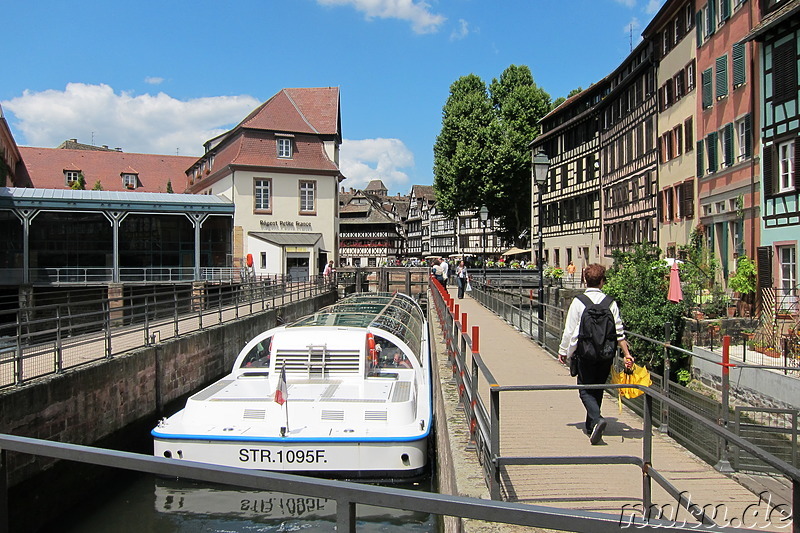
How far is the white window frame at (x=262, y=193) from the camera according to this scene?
1692 inches

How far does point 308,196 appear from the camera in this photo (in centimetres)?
4425

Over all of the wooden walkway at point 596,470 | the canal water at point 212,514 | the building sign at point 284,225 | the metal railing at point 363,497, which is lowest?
the canal water at point 212,514

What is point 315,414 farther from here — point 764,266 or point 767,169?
point 767,169

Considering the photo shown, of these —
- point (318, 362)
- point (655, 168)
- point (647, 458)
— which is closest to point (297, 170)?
point (655, 168)

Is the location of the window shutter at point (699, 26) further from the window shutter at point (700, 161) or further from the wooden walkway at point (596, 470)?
the wooden walkway at point (596, 470)

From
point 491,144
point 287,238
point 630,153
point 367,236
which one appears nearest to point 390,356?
point 630,153

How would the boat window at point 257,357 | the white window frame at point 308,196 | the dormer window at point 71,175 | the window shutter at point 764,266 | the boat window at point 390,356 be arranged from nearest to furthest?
the boat window at point 257,357
the boat window at point 390,356
the window shutter at point 764,266
the white window frame at point 308,196
the dormer window at point 71,175

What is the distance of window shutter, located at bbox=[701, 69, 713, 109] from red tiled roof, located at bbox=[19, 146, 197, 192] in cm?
5157

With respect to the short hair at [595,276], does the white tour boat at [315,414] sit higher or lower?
lower

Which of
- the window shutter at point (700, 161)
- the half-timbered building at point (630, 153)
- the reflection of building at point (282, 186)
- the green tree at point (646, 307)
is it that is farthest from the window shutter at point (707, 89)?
the reflection of building at point (282, 186)

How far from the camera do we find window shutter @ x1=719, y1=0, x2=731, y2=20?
830 inches

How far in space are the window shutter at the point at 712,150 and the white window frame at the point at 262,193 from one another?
27888 mm

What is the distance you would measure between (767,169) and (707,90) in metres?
5.64

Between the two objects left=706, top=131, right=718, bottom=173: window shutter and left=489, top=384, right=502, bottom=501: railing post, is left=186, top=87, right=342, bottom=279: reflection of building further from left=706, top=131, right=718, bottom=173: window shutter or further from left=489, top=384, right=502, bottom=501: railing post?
left=489, top=384, right=502, bottom=501: railing post
